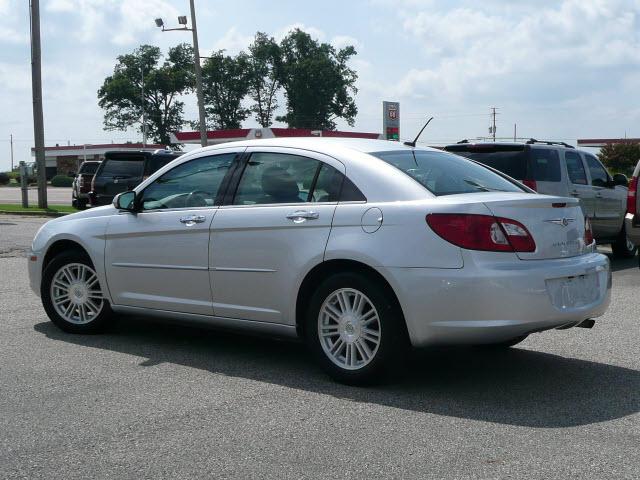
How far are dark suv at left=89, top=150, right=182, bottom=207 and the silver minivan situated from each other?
9864mm

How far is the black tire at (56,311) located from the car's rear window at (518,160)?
6736 mm

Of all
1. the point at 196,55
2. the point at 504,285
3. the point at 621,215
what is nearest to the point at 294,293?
the point at 504,285

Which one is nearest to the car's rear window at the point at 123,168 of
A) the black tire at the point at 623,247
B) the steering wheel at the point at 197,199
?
the black tire at the point at 623,247

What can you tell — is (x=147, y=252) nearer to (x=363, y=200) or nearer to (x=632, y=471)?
(x=363, y=200)

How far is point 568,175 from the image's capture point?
13438mm

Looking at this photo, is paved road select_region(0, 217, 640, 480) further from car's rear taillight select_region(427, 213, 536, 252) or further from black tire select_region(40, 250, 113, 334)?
car's rear taillight select_region(427, 213, 536, 252)

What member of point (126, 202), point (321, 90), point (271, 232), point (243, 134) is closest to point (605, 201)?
point (126, 202)

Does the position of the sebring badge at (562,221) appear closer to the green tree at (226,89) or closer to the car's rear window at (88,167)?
the car's rear window at (88,167)

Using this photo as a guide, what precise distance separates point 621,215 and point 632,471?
11376 millimetres

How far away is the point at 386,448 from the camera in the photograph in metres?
4.54

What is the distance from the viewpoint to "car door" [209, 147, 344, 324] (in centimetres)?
603

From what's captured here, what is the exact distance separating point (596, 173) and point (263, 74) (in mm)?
85609

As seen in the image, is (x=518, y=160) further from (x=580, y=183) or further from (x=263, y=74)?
(x=263, y=74)

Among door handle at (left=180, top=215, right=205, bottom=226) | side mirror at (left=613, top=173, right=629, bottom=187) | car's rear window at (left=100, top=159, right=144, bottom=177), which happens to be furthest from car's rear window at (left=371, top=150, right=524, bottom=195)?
car's rear window at (left=100, top=159, right=144, bottom=177)
